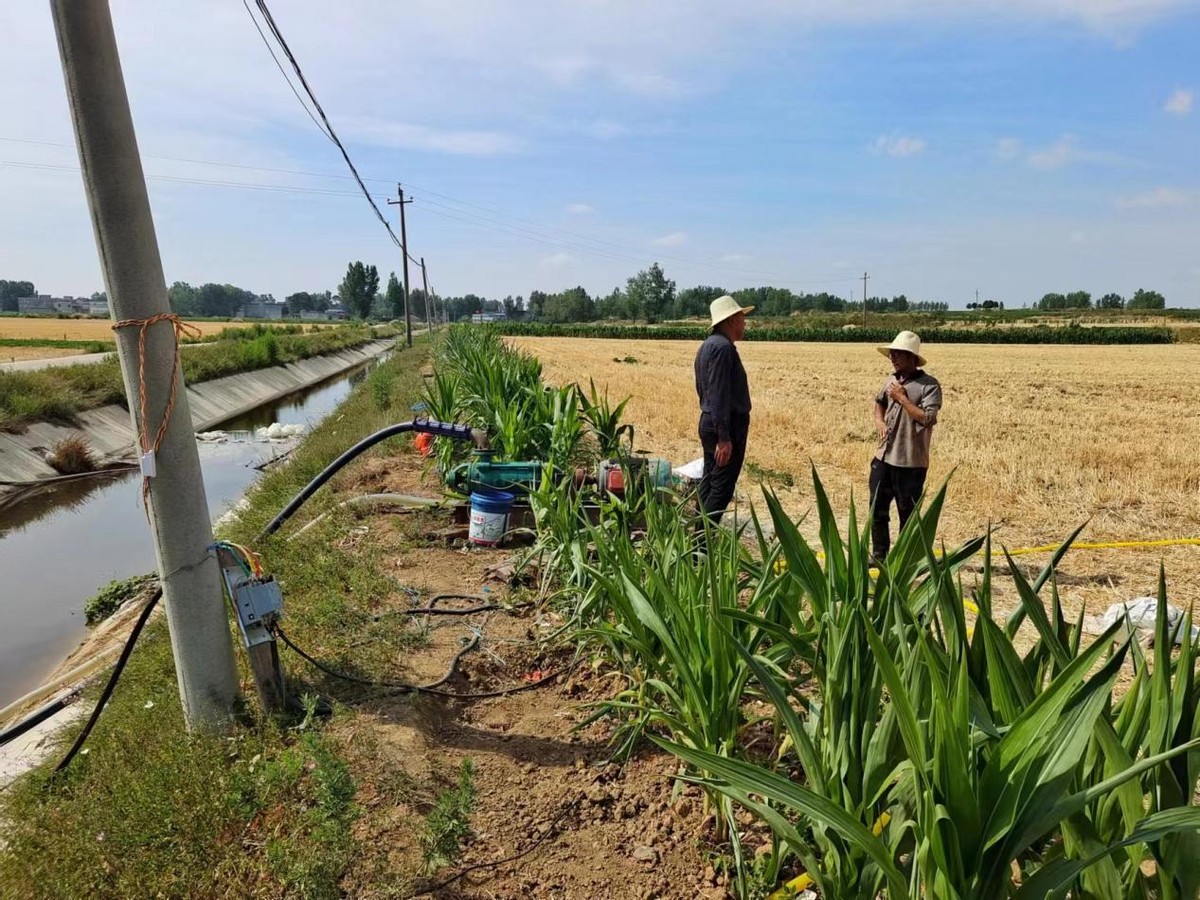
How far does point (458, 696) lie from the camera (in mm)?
3492

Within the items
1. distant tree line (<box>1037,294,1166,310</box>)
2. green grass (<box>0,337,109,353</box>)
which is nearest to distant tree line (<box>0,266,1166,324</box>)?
distant tree line (<box>1037,294,1166,310</box>)

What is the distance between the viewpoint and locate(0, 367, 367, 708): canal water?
6219 millimetres

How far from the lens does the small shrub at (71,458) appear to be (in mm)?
12711

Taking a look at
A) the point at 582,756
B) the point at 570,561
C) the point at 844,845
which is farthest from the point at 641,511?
the point at 844,845

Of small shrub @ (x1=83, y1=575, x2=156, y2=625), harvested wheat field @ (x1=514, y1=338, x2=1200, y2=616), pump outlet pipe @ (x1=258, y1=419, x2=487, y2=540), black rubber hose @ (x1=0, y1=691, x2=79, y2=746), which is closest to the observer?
black rubber hose @ (x1=0, y1=691, x2=79, y2=746)

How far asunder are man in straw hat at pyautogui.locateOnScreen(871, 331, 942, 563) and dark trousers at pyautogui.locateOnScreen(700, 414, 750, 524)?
0.92 meters

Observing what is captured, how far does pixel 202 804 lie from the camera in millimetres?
2523

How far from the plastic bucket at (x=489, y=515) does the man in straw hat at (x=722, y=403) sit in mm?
1448

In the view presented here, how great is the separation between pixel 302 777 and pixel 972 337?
55.6 m

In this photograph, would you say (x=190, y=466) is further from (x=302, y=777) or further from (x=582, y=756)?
(x=582, y=756)

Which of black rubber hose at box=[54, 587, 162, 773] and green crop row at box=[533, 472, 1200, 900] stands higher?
green crop row at box=[533, 472, 1200, 900]

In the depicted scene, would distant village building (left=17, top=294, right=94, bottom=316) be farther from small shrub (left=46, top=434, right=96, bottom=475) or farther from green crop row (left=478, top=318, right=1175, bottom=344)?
small shrub (left=46, top=434, right=96, bottom=475)

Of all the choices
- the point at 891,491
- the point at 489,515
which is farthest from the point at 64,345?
the point at 891,491

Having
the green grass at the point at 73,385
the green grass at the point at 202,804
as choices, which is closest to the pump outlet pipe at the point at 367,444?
the green grass at the point at 202,804
